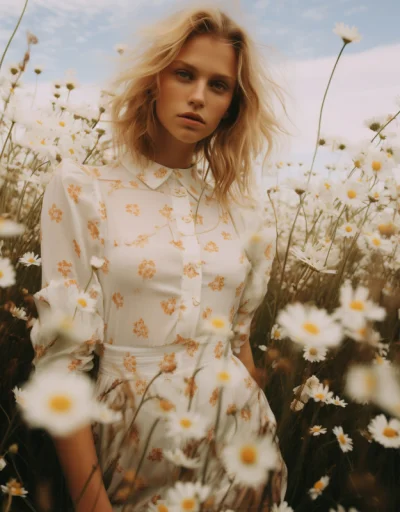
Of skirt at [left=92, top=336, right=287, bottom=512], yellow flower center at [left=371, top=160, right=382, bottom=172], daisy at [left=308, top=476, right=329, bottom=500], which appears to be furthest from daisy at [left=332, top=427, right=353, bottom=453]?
yellow flower center at [left=371, top=160, right=382, bottom=172]

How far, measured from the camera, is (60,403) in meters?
0.43

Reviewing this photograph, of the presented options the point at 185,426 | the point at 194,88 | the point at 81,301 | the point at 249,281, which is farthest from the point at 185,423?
the point at 194,88

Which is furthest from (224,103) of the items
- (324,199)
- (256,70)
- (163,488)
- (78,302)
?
(163,488)

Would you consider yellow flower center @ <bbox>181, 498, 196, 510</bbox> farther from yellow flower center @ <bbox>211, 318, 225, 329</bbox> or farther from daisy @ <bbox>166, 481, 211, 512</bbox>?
yellow flower center @ <bbox>211, 318, 225, 329</bbox>

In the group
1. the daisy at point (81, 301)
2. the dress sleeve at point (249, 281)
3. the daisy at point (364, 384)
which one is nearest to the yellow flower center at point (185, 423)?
the daisy at point (364, 384)

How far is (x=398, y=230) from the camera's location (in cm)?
138

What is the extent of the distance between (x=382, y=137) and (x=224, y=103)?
0.71m

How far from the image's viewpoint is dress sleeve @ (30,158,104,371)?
91 centimetres

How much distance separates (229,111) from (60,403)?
1.16 meters

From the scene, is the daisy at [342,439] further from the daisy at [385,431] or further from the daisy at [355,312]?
the daisy at [355,312]

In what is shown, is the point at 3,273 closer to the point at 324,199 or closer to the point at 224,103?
the point at 224,103

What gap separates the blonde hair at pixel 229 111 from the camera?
116cm

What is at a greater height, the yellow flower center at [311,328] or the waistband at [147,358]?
the yellow flower center at [311,328]

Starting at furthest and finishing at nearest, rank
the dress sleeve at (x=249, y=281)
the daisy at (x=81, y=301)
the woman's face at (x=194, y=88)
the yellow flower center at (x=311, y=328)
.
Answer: the dress sleeve at (x=249, y=281)
the woman's face at (x=194, y=88)
the daisy at (x=81, y=301)
the yellow flower center at (x=311, y=328)
